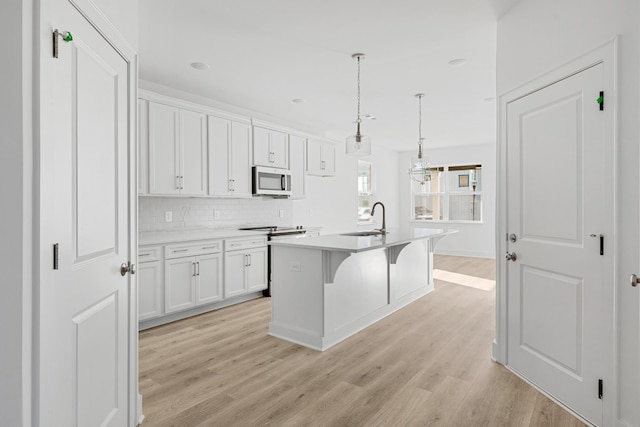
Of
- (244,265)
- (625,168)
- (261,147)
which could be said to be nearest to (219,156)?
(261,147)

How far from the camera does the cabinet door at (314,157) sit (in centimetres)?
583

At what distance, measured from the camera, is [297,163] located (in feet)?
18.4

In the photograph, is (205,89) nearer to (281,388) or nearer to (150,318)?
(150,318)

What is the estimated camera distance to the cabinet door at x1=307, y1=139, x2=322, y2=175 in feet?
19.1

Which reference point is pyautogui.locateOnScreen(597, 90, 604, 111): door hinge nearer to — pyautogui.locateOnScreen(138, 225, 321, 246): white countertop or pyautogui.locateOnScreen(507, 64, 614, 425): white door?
pyautogui.locateOnScreen(507, 64, 614, 425): white door

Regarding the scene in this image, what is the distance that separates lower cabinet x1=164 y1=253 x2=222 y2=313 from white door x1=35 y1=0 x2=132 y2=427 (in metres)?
1.83

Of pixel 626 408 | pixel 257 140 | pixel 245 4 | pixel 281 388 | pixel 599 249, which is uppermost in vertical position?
pixel 245 4

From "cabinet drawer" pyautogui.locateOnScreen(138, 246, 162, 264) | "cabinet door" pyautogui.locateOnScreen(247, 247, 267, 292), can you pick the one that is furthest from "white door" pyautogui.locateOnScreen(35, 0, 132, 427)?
"cabinet door" pyautogui.locateOnScreen(247, 247, 267, 292)

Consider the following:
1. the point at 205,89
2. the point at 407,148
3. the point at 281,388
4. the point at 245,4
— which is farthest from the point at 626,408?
the point at 407,148

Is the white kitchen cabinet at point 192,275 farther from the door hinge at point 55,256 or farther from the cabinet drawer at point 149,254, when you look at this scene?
the door hinge at point 55,256

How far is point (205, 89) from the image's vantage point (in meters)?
4.46

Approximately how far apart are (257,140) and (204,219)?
49.0 inches

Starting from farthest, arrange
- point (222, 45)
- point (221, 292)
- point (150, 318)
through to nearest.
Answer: point (221, 292) → point (150, 318) → point (222, 45)

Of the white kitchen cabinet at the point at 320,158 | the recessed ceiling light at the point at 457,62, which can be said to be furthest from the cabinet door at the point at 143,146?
the recessed ceiling light at the point at 457,62
